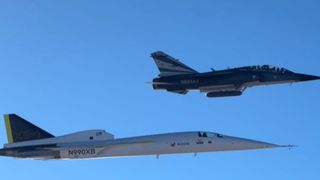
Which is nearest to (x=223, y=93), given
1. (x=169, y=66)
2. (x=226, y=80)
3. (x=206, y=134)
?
(x=226, y=80)

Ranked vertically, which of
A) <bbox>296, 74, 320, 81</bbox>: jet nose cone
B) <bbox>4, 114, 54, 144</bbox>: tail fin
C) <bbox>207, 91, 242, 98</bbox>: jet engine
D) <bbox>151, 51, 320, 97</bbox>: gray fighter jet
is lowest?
<bbox>4, 114, 54, 144</bbox>: tail fin

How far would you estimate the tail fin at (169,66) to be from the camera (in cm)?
7144

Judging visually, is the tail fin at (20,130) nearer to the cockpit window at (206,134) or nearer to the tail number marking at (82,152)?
the tail number marking at (82,152)

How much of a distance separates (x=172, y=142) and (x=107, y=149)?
6.30 m

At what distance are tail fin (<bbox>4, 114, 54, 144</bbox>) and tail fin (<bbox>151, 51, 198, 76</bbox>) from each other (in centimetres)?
1731

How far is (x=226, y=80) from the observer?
68000 mm

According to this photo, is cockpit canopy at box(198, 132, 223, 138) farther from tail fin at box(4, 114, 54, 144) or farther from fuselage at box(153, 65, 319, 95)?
tail fin at box(4, 114, 54, 144)

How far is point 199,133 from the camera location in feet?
184

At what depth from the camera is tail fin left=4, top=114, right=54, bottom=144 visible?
197ft

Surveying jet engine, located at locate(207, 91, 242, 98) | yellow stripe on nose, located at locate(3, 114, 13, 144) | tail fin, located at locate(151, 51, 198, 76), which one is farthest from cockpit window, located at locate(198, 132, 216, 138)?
yellow stripe on nose, located at locate(3, 114, 13, 144)

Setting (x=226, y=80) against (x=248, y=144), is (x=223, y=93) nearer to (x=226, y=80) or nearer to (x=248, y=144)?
(x=226, y=80)

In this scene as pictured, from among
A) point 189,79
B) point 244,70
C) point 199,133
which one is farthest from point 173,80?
point 199,133

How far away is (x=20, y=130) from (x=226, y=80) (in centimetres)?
2305

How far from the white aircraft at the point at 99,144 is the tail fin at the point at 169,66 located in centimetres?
1566
